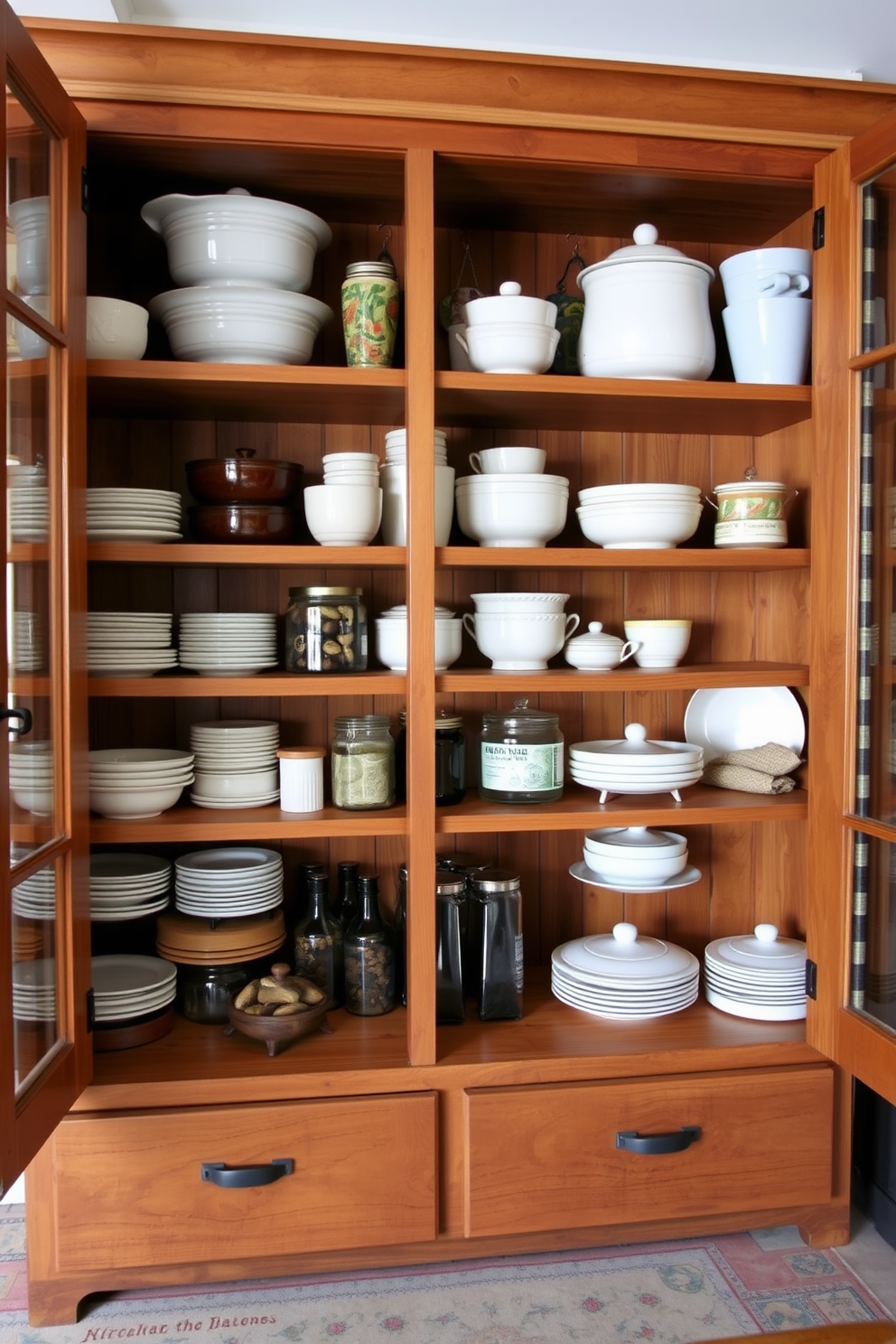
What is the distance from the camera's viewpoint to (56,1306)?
1.78 m

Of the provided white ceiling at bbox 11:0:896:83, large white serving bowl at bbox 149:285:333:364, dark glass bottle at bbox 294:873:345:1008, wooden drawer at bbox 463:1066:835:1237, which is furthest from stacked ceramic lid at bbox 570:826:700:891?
white ceiling at bbox 11:0:896:83

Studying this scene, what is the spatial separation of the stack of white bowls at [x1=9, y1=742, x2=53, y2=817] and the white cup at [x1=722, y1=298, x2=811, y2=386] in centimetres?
147

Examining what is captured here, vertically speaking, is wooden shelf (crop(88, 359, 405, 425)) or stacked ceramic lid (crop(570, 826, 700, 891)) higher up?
wooden shelf (crop(88, 359, 405, 425))

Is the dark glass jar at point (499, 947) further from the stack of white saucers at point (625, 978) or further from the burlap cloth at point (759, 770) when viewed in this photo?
the burlap cloth at point (759, 770)

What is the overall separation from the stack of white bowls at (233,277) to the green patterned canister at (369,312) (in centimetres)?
7

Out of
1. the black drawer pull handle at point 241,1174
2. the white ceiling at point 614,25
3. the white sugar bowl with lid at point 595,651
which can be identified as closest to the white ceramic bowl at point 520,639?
the white sugar bowl with lid at point 595,651

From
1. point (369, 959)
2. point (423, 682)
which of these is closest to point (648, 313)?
point (423, 682)

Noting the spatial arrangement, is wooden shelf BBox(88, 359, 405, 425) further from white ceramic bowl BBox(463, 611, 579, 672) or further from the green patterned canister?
white ceramic bowl BBox(463, 611, 579, 672)

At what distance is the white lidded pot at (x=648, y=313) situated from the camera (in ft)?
6.32

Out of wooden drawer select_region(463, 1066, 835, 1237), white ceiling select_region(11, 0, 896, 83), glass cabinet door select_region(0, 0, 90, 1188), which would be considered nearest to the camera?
glass cabinet door select_region(0, 0, 90, 1188)

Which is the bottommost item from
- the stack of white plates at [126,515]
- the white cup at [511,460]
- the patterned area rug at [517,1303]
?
the patterned area rug at [517,1303]

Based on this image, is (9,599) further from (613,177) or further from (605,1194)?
(605,1194)

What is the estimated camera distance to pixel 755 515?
2025 millimetres

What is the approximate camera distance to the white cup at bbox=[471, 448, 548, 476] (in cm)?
196
